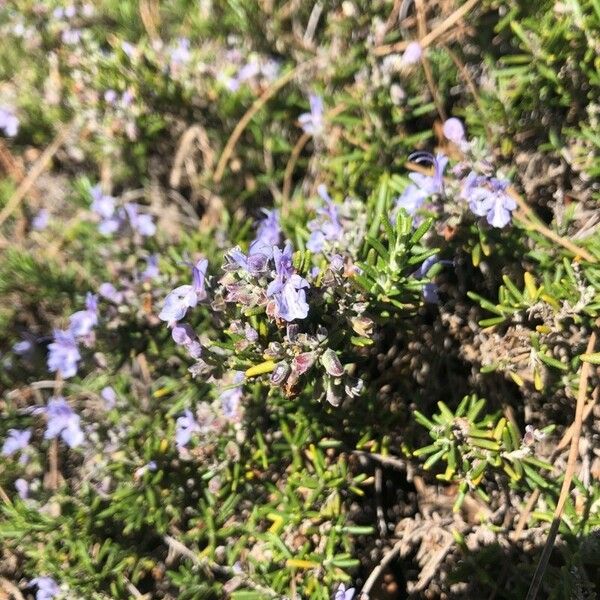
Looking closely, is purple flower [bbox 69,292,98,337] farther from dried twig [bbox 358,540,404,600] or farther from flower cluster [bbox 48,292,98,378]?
dried twig [bbox 358,540,404,600]

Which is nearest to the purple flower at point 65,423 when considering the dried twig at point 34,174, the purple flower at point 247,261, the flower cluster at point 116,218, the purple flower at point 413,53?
the flower cluster at point 116,218

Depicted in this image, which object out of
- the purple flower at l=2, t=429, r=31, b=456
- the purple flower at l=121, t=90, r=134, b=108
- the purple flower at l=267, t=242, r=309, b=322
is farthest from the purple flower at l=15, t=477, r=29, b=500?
the purple flower at l=121, t=90, r=134, b=108

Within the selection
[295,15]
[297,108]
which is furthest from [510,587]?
[295,15]

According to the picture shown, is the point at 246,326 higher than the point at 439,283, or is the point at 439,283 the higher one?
the point at 439,283

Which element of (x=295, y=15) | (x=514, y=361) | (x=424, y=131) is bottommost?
(x=514, y=361)

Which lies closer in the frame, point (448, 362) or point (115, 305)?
point (448, 362)

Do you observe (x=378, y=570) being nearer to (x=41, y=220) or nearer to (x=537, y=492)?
(x=537, y=492)

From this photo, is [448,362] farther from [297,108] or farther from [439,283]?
[297,108]
